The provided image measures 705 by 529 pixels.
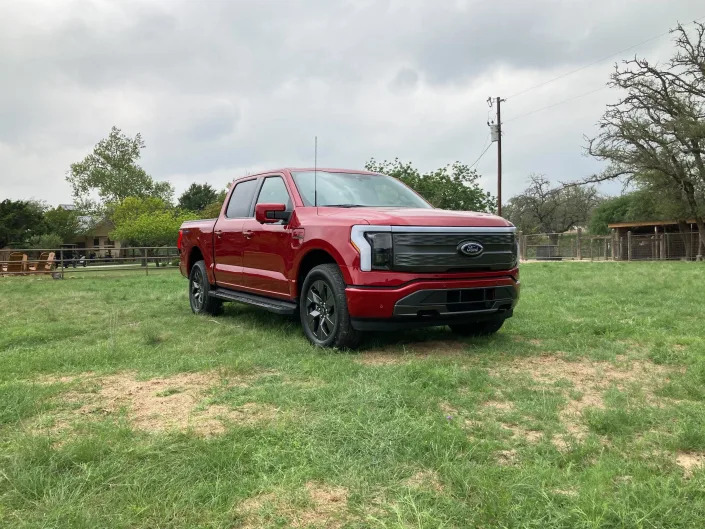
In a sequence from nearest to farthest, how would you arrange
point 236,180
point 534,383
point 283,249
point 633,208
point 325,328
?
point 534,383 → point 325,328 → point 283,249 → point 236,180 → point 633,208

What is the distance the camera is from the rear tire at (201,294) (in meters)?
7.59

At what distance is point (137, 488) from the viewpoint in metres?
2.33

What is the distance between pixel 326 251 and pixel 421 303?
1.04 metres

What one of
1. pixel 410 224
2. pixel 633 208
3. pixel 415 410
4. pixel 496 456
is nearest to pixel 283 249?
pixel 410 224

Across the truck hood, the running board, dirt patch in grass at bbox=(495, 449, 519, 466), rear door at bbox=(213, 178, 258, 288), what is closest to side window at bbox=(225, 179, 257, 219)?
rear door at bbox=(213, 178, 258, 288)

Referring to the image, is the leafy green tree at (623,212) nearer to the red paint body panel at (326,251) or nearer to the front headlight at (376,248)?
the red paint body panel at (326,251)

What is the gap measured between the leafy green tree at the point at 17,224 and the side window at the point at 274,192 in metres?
48.1

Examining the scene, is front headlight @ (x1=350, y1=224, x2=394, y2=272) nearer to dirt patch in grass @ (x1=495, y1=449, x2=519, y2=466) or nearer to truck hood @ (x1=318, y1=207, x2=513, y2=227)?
truck hood @ (x1=318, y1=207, x2=513, y2=227)

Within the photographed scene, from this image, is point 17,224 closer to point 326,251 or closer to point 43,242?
point 43,242

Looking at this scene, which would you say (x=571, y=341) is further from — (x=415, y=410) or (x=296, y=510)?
(x=296, y=510)

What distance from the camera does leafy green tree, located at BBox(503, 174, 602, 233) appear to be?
68.1 metres

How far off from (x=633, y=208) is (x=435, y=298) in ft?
159

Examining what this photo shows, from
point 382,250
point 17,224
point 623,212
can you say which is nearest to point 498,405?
point 382,250

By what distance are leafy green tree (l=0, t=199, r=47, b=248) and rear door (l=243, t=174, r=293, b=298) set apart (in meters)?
48.2
